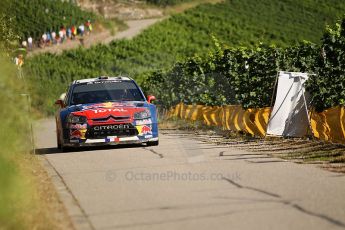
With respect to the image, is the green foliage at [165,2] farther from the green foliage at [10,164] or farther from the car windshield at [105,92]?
the green foliage at [10,164]

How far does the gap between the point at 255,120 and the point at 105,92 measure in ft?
13.7

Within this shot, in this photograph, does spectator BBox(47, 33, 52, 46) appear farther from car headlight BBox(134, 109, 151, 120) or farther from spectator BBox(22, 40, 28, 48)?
car headlight BBox(134, 109, 151, 120)

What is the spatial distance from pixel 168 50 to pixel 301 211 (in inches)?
3693

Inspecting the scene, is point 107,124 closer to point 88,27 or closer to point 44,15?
point 88,27

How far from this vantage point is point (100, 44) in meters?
100

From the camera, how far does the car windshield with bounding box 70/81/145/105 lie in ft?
62.5

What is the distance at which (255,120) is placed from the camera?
21.5 m

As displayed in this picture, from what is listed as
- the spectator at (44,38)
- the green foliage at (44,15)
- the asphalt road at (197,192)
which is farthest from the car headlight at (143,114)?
the spectator at (44,38)

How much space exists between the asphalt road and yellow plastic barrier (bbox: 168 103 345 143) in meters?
2.42

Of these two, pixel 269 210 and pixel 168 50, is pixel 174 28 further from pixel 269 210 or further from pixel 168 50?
pixel 269 210

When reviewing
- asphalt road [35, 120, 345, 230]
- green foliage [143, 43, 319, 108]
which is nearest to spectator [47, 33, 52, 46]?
green foliage [143, 43, 319, 108]

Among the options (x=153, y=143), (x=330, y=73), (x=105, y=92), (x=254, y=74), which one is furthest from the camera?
(x=254, y=74)

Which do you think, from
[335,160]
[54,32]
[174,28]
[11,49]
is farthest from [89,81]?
[174,28]

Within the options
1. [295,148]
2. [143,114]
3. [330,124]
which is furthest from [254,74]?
[295,148]
